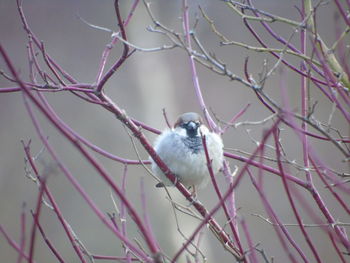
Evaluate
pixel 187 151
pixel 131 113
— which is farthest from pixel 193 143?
pixel 131 113

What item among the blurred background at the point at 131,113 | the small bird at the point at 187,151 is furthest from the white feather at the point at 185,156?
the blurred background at the point at 131,113

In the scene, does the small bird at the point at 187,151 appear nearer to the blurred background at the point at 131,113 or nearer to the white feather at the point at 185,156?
the white feather at the point at 185,156

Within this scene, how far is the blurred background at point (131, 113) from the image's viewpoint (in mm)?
6086

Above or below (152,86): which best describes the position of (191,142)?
below

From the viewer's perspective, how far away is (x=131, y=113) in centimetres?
679

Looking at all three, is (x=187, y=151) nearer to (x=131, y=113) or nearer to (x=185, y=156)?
(x=185, y=156)

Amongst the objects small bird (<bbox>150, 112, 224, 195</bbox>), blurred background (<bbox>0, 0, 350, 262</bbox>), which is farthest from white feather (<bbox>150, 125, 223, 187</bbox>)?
blurred background (<bbox>0, 0, 350, 262</bbox>)

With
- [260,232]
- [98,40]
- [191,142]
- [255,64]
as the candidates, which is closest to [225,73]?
[191,142]

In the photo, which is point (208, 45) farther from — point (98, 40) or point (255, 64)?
point (98, 40)

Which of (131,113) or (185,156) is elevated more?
(131,113)

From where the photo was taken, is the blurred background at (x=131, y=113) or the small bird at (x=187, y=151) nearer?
the small bird at (x=187, y=151)

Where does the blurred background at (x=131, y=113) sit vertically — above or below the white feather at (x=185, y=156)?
above

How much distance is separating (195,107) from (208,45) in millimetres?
923

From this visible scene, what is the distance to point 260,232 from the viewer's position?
235 inches
